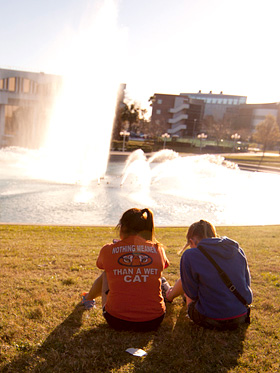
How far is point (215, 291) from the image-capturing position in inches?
146

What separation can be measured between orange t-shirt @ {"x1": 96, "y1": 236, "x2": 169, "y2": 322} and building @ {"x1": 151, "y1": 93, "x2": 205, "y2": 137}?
96.3m

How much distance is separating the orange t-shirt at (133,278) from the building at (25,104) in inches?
1934

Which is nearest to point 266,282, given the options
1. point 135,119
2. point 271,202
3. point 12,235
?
point 12,235

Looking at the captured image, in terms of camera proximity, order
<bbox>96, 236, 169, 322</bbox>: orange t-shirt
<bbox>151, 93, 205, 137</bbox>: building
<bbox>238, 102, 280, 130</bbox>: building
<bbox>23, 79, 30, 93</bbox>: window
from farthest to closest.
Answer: <bbox>238, 102, 280, 130</bbox>: building < <bbox>151, 93, 205, 137</bbox>: building < <bbox>23, 79, 30, 93</bbox>: window < <bbox>96, 236, 169, 322</bbox>: orange t-shirt

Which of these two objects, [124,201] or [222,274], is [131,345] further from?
[124,201]

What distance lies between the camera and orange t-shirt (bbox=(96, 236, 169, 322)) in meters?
3.61

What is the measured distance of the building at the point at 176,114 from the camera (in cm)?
10012

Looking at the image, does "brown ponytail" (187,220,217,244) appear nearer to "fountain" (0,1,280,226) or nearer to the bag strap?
the bag strap

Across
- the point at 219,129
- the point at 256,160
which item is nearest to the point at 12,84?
the point at 256,160

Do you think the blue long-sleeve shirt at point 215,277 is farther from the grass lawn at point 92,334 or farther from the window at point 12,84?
the window at point 12,84

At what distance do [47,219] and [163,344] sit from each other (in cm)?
875

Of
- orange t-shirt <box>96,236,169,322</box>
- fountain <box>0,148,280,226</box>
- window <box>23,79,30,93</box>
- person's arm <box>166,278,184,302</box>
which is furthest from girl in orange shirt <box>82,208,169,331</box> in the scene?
window <box>23,79,30,93</box>

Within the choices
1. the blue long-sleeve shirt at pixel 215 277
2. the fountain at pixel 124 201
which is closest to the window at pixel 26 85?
the fountain at pixel 124 201

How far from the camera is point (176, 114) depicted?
101m
